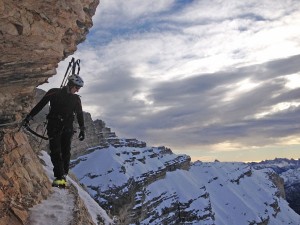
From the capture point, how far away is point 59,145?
11680 mm

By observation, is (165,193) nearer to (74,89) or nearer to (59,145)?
(59,145)

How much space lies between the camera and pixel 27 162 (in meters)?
13.9

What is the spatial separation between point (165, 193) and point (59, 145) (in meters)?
114

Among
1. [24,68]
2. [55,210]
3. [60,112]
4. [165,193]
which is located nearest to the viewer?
[55,210]

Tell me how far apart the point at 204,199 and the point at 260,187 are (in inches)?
2817

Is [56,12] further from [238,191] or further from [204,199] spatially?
[238,191]

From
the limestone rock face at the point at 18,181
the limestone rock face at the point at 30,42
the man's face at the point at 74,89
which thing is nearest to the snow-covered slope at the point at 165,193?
the limestone rock face at the point at 18,181

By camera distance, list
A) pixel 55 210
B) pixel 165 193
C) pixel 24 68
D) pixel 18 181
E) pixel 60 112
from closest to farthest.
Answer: pixel 55 210
pixel 60 112
pixel 18 181
pixel 24 68
pixel 165 193

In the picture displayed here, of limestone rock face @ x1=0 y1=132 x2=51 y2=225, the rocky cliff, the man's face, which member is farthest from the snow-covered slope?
the man's face

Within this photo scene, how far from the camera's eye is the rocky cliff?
10.7 metres

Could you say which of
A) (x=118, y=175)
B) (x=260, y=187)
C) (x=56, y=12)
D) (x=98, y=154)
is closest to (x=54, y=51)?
(x=56, y=12)

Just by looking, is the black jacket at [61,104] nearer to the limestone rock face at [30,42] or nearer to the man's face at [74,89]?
the man's face at [74,89]

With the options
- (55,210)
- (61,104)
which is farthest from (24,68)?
(55,210)

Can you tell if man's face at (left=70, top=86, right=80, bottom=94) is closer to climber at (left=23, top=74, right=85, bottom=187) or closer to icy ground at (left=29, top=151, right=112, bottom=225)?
climber at (left=23, top=74, right=85, bottom=187)
